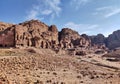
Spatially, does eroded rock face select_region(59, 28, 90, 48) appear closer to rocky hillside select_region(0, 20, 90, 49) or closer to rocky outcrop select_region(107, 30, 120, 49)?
rocky hillside select_region(0, 20, 90, 49)

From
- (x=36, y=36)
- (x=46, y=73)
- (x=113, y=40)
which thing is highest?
(x=113, y=40)

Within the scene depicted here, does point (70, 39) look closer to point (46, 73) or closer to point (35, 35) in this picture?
point (35, 35)

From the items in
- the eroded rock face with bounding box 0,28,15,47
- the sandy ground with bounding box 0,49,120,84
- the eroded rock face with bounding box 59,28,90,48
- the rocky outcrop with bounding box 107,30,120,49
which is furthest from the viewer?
the rocky outcrop with bounding box 107,30,120,49

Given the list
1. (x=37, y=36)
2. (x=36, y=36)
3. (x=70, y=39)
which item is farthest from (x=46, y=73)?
(x=70, y=39)

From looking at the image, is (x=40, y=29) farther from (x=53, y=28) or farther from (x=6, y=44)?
(x=6, y=44)

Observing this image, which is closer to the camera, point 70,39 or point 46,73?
point 46,73

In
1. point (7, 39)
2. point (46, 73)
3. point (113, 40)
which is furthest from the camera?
point (113, 40)

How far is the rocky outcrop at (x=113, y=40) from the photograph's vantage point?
479 ft

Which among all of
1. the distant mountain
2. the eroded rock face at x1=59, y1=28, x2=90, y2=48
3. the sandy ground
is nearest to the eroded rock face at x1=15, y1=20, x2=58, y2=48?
the distant mountain

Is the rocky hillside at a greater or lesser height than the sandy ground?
greater

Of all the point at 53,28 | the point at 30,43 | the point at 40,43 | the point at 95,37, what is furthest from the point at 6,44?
the point at 95,37

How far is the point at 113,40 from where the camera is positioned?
15300 cm

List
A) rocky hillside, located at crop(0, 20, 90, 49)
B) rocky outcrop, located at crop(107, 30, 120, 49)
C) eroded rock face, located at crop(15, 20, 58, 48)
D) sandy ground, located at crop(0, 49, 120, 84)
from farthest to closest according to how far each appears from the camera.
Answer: rocky outcrop, located at crop(107, 30, 120, 49)
eroded rock face, located at crop(15, 20, 58, 48)
rocky hillside, located at crop(0, 20, 90, 49)
sandy ground, located at crop(0, 49, 120, 84)

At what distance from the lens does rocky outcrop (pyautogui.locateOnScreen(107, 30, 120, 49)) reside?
479 ft
